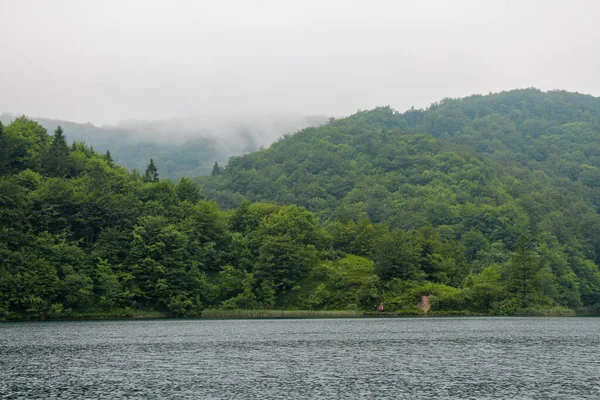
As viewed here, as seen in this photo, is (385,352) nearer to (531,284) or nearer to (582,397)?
(582,397)

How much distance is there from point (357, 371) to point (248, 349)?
19.7 metres

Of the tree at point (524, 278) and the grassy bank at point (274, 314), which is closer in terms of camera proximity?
the grassy bank at point (274, 314)

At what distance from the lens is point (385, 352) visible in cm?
6322

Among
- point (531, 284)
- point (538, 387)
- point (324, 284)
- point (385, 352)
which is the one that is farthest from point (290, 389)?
point (531, 284)

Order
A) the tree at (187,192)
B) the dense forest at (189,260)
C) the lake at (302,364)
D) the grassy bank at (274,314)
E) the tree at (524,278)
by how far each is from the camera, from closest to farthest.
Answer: the lake at (302,364), the dense forest at (189,260), the grassy bank at (274,314), the tree at (524,278), the tree at (187,192)

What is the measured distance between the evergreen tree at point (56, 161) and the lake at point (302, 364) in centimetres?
8401

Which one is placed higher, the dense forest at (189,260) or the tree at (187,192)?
the tree at (187,192)

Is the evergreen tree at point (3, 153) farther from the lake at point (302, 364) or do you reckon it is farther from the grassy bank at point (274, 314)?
the lake at point (302, 364)

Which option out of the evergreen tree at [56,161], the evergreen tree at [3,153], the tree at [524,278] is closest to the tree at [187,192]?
the evergreen tree at [56,161]

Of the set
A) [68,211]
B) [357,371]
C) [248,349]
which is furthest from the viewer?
[68,211]

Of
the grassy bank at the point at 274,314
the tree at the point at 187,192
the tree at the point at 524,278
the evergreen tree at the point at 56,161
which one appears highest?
the evergreen tree at the point at 56,161

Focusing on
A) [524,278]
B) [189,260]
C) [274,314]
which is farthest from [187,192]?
[524,278]

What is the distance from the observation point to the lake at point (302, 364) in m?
41.9

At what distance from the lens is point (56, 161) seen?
549 feet
